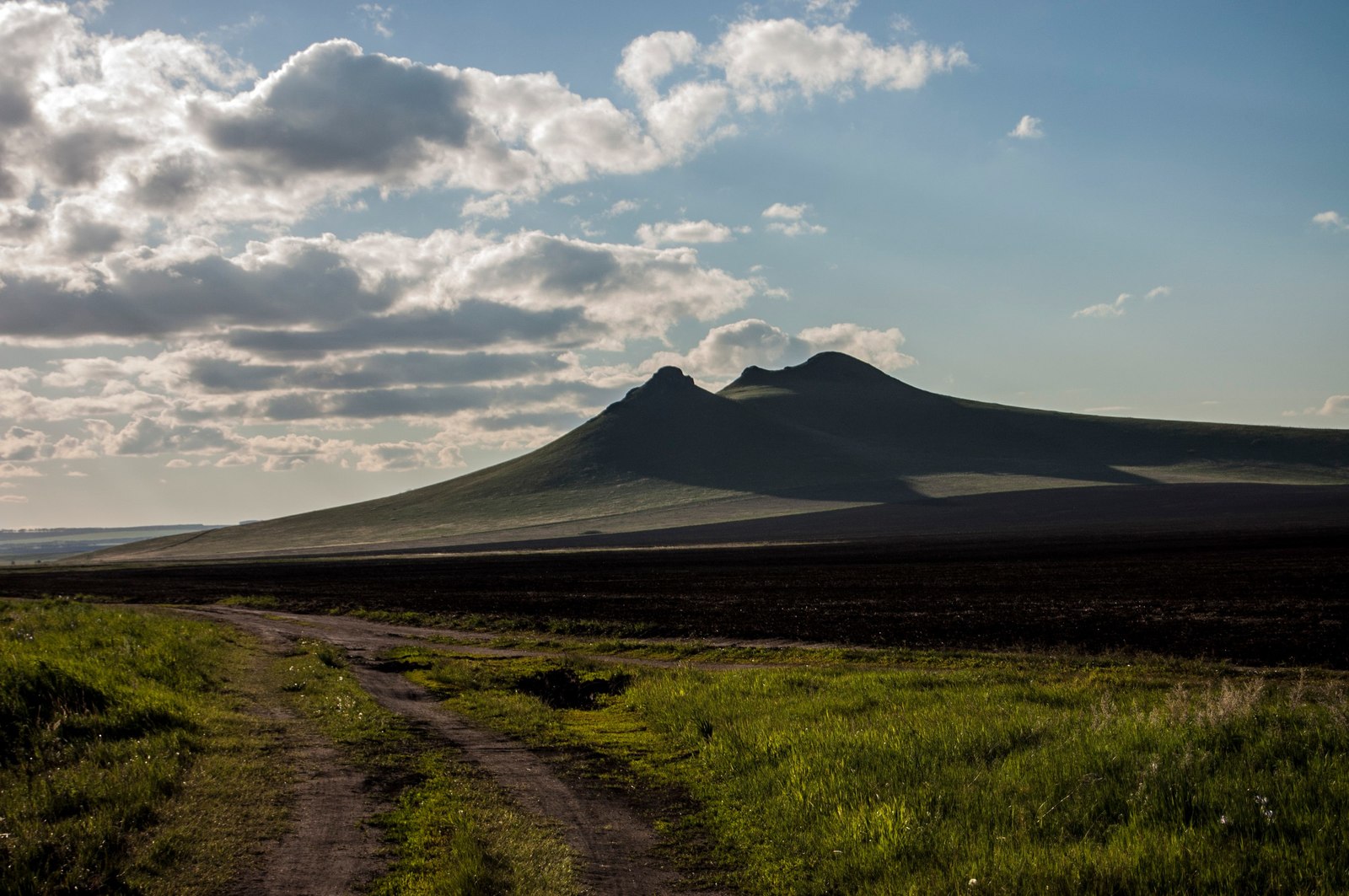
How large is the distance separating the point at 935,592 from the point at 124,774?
4588 centimetres

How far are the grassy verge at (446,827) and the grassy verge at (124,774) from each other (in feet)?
4.82

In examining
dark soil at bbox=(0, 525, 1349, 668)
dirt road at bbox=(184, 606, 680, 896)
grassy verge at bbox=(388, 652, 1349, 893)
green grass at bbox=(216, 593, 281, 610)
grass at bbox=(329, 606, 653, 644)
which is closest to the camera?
grassy verge at bbox=(388, 652, 1349, 893)

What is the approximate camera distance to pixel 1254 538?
311 ft

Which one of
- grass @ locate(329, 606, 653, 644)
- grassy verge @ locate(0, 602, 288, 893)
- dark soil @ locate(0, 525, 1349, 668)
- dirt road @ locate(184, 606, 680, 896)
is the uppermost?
grassy verge @ locate(0, 602, 288, 893)

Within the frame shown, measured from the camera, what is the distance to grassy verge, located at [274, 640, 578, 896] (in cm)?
913

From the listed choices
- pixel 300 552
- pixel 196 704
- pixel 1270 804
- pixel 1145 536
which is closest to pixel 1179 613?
pixel 1270 804

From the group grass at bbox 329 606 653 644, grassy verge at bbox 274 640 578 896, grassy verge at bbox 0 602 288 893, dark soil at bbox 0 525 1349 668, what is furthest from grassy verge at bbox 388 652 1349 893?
grass at bbox 329 606 653 644

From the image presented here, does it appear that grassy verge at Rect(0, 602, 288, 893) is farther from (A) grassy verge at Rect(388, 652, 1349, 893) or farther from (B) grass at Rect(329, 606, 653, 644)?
(B) grass at Rect(329, 606, 653, 644)

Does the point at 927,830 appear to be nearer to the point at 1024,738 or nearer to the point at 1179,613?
the point at 1024,738

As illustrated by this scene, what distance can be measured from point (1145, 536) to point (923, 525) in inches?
2384

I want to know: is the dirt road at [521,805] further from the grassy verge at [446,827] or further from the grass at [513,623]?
the grass at [513,623]

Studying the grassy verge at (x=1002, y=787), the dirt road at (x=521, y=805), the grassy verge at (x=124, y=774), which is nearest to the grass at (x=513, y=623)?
the grassy verge at (x=124, y=774)

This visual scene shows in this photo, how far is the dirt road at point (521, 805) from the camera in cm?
947

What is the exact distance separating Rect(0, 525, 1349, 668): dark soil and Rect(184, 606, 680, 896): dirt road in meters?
19.3
